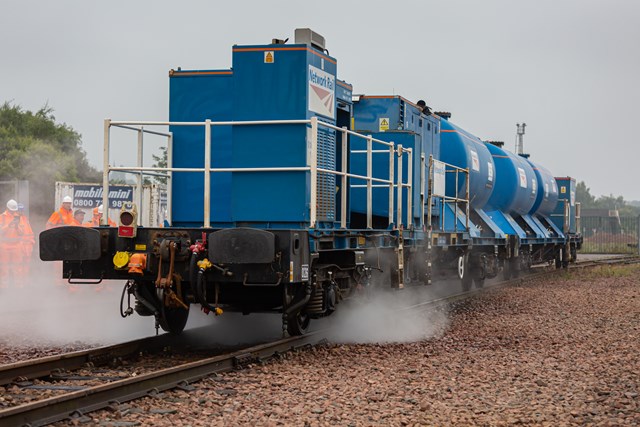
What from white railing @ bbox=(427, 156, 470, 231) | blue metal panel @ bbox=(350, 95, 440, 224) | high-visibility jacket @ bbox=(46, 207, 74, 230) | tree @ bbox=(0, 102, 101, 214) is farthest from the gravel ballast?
tree @ bbox=(0, 102, 101, 214)

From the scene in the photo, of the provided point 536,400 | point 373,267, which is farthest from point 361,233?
point 536,400

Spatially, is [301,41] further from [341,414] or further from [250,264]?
[341,414]

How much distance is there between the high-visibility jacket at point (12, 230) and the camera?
16.0m

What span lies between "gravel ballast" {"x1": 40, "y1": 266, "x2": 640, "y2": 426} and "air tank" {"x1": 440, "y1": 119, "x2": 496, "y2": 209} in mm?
5544

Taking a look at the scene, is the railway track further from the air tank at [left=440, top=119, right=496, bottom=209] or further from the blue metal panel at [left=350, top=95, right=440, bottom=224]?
the air tank at [left=440, top=119, right=496, bottom=209]

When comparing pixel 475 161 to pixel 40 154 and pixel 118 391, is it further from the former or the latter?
pixel 40 154

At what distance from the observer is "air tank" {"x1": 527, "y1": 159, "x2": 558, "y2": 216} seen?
82.4 feet

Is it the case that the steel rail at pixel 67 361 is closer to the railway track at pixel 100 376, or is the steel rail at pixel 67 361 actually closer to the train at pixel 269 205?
the railway track at pixel 100 376

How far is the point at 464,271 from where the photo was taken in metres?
17.0

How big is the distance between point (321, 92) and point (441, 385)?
4067 millimetres

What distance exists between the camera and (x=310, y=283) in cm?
901

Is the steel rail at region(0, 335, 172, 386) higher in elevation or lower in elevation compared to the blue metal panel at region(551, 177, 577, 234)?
lower

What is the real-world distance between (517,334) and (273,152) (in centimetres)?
414

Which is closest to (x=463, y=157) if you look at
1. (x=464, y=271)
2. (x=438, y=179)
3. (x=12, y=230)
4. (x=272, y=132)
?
(x=464, y=271)
